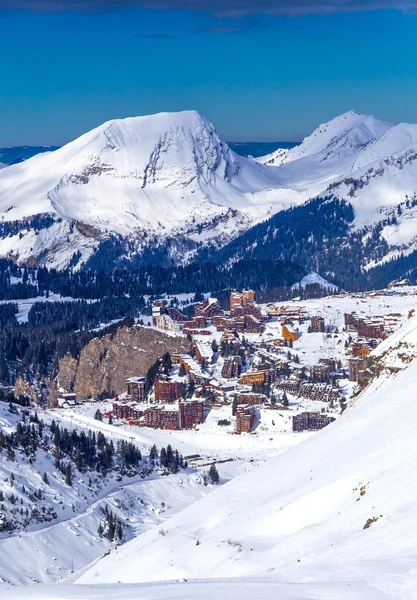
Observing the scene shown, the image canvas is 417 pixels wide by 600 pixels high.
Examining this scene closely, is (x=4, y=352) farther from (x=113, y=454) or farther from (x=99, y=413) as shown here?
(x=113, y=454)

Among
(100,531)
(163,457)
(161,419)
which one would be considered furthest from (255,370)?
(100,531)

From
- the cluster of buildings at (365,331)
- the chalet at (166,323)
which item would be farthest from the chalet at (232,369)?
the chalet at (166,323)

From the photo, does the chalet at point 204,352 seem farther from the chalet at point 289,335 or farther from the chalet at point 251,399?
the chalet at point 251,399

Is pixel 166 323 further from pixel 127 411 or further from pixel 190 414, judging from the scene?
pixel 190 414

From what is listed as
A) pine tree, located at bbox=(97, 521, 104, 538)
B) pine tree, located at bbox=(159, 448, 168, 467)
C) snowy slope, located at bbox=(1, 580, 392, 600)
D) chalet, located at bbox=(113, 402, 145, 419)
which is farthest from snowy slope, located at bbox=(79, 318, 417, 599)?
chalet, located at bbox=(113, 402, 145, 419)

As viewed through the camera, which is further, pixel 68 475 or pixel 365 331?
pixel 365 331

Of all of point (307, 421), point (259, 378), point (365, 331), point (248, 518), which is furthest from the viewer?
point (365, 331)

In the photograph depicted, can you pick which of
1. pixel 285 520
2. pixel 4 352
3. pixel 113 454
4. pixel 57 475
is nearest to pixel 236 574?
pixel 285 520
